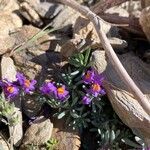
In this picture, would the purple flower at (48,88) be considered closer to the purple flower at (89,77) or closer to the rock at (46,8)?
the purple flower at (89,77)

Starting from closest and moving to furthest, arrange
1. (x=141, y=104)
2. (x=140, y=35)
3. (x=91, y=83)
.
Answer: (x=141, y=104) → (x=91, y=83) → (x=140, y=35)

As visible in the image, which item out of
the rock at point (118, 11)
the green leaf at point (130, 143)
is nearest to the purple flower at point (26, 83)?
the green leaf at point (130, 143)

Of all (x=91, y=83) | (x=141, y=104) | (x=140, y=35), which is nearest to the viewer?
(x=141, y=104)

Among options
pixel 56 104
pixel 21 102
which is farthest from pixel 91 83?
pixel 21 102

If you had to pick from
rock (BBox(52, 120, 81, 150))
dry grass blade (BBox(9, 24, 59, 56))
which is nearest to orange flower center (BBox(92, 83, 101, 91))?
rock (BBox(52, 120, 81, 150))

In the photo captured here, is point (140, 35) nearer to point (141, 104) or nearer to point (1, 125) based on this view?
point (141, 104)

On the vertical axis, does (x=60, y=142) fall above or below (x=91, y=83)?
below

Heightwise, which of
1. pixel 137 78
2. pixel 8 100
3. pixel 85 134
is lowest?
pixel 85 134
